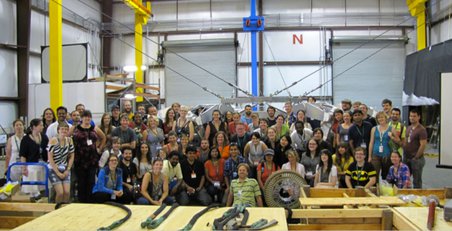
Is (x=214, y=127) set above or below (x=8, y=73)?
below

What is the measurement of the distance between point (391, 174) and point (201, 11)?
10.9 meters

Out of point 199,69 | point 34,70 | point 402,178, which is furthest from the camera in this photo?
point 199,69

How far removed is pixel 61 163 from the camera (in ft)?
14.8

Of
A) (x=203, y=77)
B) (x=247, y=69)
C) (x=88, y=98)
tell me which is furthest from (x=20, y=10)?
(x=247, y=69)

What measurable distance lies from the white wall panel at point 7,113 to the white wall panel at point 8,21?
5.57 ft

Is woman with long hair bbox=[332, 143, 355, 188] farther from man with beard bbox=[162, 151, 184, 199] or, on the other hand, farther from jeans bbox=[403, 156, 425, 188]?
man with beard bbox=[162, 151, 184, 199]

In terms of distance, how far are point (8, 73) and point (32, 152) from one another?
21.4 feet

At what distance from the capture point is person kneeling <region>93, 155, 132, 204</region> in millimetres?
4547

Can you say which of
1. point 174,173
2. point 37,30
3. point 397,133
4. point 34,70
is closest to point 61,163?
point 174,173

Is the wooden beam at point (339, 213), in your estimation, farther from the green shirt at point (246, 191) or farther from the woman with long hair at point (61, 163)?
the woman with long hair at point (61, 163)

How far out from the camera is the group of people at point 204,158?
14.8 feet

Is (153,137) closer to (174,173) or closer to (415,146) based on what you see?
(174,173)

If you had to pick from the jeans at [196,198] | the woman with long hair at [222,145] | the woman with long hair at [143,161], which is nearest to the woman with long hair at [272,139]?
the woman with long hair at [222,145]

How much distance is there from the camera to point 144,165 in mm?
4949
